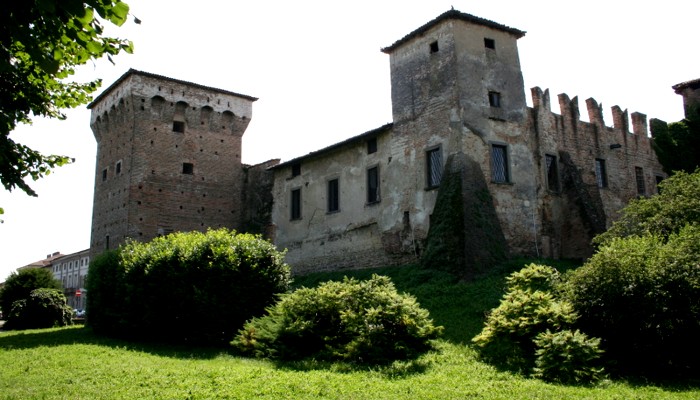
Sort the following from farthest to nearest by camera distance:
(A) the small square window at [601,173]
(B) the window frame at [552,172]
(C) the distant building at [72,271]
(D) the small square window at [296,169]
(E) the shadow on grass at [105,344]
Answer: (C) the distant building at [72,271], (D) the small square window at [296,169], (A) the small square window at [601,173], (B) the window frame at [552,172], (E) the shadow on grass at [105,344]

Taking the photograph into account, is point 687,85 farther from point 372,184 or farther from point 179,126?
point 179,126

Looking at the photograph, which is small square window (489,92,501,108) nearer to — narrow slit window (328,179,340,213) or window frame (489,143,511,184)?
window frame (489,143,511,184)

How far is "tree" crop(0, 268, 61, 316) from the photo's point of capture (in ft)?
79.7

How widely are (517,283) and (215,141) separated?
23.5 metres

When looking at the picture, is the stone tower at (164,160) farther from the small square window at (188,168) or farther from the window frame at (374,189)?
the window frame at (374,189)

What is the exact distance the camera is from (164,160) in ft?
100

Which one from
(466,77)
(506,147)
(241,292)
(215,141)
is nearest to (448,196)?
(506,147)

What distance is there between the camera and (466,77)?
21.0m

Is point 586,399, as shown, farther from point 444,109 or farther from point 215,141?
point 215,141

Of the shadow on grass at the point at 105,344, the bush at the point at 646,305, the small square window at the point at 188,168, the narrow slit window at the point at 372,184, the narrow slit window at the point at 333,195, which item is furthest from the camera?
the small square window at the point at 188,168

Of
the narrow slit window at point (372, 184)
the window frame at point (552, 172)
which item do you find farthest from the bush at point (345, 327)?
the window frame at point (552, 172)

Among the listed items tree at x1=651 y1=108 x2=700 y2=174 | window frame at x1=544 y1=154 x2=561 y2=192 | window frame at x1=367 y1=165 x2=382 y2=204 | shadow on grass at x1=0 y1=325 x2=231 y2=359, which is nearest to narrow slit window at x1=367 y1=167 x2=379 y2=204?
window frame at x1=367 y1=165 x2=382 y2=204

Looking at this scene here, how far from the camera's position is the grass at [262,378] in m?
8.16

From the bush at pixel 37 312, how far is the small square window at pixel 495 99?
1857 cm
